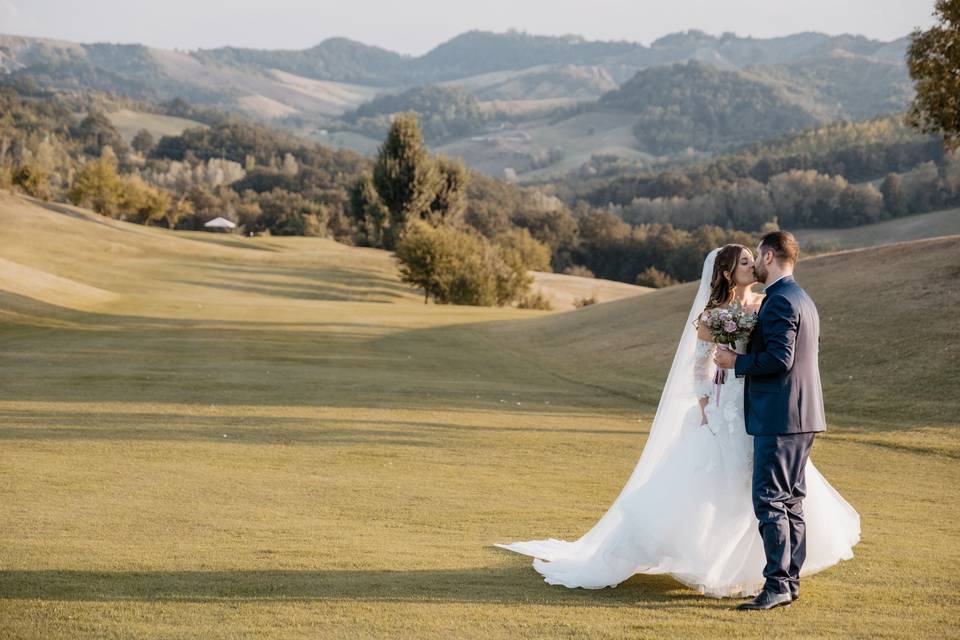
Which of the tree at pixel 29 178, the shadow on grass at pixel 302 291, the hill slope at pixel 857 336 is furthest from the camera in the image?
the tree at pixel 29 178

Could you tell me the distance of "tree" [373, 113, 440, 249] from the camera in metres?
95.4

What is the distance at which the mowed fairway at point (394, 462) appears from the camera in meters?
7.87

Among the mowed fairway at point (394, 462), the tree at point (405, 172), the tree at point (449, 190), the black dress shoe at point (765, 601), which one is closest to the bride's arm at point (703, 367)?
the black dress shoe at point (765, 601)

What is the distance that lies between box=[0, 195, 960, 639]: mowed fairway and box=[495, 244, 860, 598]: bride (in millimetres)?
261

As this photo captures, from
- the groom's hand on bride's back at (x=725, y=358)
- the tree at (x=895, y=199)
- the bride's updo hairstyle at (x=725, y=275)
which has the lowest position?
the groom's hand on bride's back at (x=725, y=358)

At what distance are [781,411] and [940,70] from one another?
85.2 feet

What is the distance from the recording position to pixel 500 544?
10281 millimetres

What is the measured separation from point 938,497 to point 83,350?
77.8ft

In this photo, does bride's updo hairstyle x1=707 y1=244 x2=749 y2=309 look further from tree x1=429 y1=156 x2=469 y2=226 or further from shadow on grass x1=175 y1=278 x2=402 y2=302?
tree x1=429 y1=156 x2=469 y2=226

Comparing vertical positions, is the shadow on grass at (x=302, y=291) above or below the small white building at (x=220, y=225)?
below

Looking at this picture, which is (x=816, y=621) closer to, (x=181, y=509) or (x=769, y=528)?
(x=769, y=528)

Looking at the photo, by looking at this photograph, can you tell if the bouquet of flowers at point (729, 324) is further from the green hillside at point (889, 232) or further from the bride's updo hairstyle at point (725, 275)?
the green hillside at point (889, 232)

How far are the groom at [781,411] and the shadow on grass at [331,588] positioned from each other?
0.77m

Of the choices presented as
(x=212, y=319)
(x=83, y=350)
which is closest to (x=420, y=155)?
(x=212, y=319)
